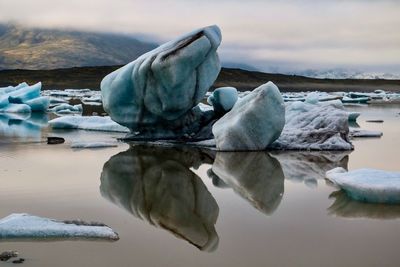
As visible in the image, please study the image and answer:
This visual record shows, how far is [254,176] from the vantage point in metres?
6.31

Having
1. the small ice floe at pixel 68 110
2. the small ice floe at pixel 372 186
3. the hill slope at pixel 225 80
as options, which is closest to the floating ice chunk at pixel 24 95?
the small ice floe at pixel 68 110

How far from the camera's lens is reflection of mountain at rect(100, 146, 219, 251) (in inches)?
163

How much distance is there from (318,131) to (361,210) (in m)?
4.37

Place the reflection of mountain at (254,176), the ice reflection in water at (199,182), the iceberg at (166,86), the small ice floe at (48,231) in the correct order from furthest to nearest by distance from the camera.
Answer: the iceberg at (166,86) < the reflection of mountain at (254,176) < the ice reflection in water at (199,182) < the small ice floe at (48,231)

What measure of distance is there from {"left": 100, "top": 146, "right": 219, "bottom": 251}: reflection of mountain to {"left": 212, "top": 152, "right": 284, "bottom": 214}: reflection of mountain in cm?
32

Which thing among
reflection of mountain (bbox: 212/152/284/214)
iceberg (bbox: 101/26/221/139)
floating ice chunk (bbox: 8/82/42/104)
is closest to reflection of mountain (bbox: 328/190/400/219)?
reflection of mountain (bbox: 212/152/284/214)

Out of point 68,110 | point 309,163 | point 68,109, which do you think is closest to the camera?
point 309,163

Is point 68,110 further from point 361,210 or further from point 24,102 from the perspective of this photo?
point 361,210

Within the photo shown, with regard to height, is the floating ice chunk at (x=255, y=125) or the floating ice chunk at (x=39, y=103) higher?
the floating ice chunk at (x=255, y=125)

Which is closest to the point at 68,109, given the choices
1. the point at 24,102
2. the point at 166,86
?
the point at 24,102

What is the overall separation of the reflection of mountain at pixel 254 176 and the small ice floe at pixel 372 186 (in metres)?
0.63

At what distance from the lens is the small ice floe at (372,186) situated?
15.4ft

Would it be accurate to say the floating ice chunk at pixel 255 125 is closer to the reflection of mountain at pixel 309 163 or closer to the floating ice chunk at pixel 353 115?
the reflection of mountain at pixel 309 163

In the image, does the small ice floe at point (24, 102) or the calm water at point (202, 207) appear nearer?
the calm water at point (202, 207)
